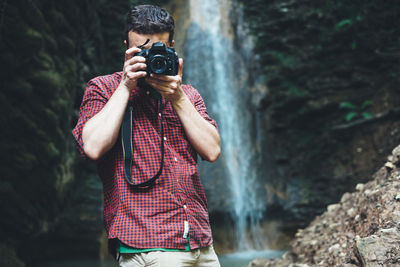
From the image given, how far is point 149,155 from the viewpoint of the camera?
135 centimetres

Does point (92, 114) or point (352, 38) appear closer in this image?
point (92, 114)

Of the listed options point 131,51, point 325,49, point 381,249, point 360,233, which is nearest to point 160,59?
point 131,51

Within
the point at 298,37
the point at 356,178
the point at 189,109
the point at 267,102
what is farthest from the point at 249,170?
the point at 189,109

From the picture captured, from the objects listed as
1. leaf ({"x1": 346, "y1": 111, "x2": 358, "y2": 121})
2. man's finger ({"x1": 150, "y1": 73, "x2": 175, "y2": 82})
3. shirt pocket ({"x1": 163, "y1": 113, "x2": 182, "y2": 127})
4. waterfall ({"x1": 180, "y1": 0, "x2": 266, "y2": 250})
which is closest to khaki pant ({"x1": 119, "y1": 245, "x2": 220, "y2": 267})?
shirt pocket ({"x1": 163, "y1": 113, "x2": 182, "y2": 127})

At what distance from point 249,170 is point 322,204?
72.7 inches

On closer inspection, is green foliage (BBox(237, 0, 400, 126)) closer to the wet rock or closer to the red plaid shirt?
the wet rock

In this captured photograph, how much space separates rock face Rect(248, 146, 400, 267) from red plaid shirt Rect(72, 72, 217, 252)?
1370 mm

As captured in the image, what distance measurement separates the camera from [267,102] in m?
9.18

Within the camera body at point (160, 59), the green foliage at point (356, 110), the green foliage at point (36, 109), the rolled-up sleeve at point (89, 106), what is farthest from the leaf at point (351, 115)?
the rolled-up sleeve at point (89, 106)

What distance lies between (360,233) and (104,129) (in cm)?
251

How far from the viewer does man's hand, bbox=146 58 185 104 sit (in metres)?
1.38

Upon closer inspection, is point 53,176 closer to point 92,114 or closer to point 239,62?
point 92,114

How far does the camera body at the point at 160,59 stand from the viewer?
135 centimetres

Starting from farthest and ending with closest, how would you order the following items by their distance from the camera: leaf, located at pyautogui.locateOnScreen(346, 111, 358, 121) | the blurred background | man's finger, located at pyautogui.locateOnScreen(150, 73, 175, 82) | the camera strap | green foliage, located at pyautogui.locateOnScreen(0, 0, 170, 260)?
leaf, located at pyautogui.locateOnScreen(346, 111, 358, 121)
the blurred background
green foliage, located at pyautogui.locateOnScreen(0, 0, 170, 260)
man's finger, located at pyautogui.locateOnScreen(150, 73, 175, 82)
the camera strap
